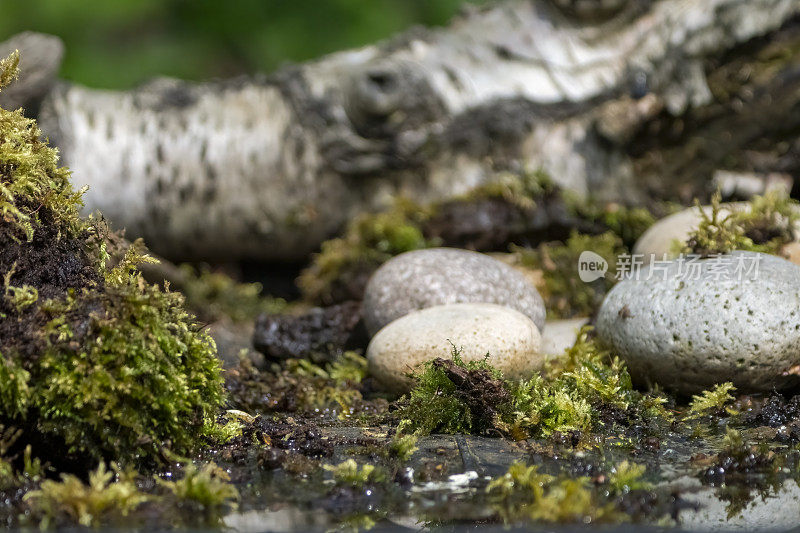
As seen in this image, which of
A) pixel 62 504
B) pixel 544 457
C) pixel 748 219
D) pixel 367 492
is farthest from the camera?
pixel 748 219

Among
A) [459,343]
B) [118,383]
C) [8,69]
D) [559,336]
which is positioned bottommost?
[559,336]

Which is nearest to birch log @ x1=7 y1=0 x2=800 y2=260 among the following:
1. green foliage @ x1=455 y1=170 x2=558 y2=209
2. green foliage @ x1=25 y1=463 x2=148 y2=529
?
green foliage @ x1=455 y1=170 x2=558 y2=209

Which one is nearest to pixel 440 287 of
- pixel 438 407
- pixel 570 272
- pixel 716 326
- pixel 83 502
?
pixel 570 272

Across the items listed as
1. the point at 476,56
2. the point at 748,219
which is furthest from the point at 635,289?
the point at 476,56

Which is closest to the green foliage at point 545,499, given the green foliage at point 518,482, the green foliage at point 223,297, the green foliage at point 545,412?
the green foliage at point 518,482

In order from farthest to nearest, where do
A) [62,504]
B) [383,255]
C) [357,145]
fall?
[357,145] → [383,255] → [62,504]

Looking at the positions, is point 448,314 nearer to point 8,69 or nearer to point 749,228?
point 749,228

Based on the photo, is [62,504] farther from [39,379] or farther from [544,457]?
[544,457]
